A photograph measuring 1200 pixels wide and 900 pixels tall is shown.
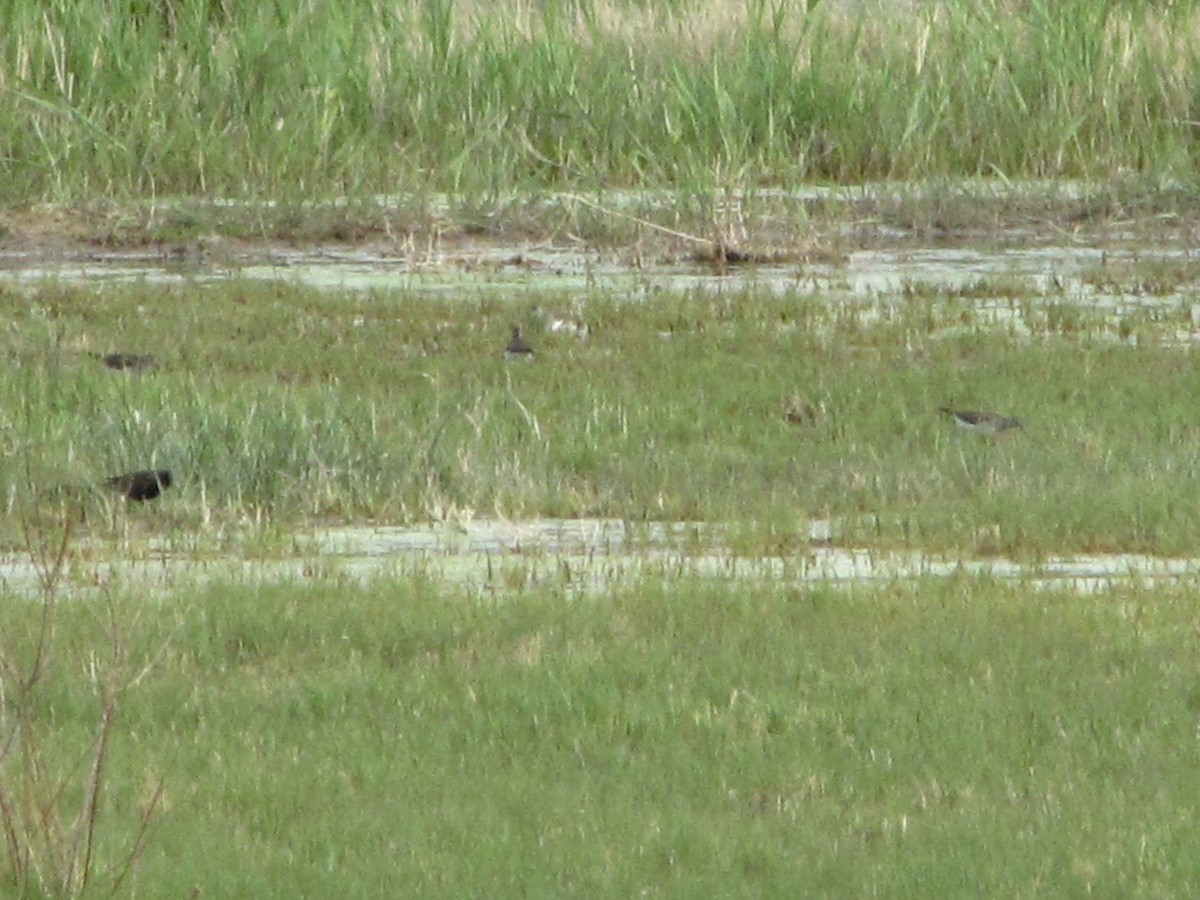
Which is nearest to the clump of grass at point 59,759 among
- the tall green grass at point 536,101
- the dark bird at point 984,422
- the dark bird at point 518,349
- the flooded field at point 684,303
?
the flooded field at point 684,303

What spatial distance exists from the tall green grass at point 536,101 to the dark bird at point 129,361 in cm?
435

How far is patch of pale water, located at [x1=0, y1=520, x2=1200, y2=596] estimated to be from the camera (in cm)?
738

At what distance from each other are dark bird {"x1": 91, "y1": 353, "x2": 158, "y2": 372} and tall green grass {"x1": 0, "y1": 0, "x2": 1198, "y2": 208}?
435 cm

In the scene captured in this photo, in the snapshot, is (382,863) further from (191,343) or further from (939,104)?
(939,104)

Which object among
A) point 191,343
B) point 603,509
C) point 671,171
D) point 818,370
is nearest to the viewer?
point 603,509

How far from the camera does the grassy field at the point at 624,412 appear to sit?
27.5ft

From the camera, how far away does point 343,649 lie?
662 cm

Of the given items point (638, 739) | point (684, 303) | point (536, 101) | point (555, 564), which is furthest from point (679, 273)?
point (638, 739)

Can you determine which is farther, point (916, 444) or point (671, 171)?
point (671, 171)

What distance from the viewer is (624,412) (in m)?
10.1

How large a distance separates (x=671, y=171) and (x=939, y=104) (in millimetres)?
1903

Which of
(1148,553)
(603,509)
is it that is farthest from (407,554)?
(1148,553)

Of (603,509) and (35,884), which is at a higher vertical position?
(35,884)

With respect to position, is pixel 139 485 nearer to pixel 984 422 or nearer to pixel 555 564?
pixel 555 564
